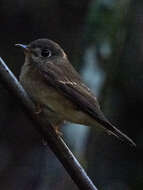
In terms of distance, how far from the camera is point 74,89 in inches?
153

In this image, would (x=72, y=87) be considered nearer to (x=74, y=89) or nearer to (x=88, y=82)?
(x=74, y=89)

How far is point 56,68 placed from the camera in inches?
162

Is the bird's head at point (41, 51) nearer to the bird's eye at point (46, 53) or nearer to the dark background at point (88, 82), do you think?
the bird's eye at point (46, 53)

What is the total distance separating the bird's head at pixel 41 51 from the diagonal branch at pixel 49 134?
102cm

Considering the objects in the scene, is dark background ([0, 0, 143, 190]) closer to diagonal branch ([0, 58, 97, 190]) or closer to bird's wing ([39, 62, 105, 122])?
bird's wing ([39, 62, 105, 122])

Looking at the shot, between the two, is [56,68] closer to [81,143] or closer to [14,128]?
[81,143]

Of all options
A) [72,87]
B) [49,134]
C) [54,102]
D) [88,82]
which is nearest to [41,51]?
[88,82]

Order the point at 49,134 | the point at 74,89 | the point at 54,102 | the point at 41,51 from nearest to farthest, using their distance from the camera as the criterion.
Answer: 1. the point at 49,134
2. the point at 54,102
3. the point at 74,89
4. the point at 41,51

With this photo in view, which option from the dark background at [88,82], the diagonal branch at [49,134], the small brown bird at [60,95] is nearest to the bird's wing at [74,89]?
the small brown bird at [60,95]

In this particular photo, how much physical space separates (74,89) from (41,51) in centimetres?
52

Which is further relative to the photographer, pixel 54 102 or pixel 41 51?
pixel 41 51

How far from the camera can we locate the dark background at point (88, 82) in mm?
4543

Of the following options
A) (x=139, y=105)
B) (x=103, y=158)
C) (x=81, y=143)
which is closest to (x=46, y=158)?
(x=103, y=158)

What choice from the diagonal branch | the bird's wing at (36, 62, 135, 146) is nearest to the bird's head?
the bird's wing at (36, 62, 135, 146)
